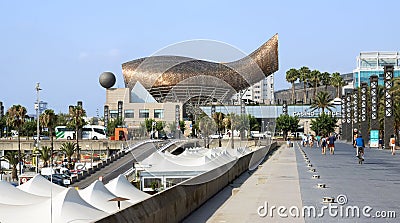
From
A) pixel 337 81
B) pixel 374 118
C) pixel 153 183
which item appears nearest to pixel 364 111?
pixel 374 118

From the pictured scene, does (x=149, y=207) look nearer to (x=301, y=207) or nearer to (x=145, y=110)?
(x=301, y=207)

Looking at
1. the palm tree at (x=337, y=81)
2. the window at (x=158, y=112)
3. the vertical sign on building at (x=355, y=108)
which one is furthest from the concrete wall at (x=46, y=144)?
the window at (x=158, y=112)

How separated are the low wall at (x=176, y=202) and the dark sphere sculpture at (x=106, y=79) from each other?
427 feet

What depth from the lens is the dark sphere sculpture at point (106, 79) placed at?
15312 centimetres

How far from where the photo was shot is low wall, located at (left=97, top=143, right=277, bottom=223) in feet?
35.3

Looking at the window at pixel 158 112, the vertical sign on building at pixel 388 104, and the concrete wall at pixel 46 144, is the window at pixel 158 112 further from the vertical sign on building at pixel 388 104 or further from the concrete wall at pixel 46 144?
the concrete wall at pixel 46 144

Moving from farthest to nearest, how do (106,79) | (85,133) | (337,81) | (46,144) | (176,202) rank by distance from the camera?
(337,81) < (106,79) < (85,133) < (46,144) < (176,202)

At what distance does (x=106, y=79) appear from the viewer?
154 metres

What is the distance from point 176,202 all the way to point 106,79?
463ft

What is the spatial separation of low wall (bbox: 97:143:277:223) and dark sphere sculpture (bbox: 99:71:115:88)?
13018 centimetres

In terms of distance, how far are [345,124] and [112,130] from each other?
132 ft

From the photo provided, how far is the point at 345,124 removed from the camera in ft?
320

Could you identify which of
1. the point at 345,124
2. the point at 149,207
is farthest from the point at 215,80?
the point at 345,124

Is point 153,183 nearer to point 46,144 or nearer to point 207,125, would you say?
point 207,125
